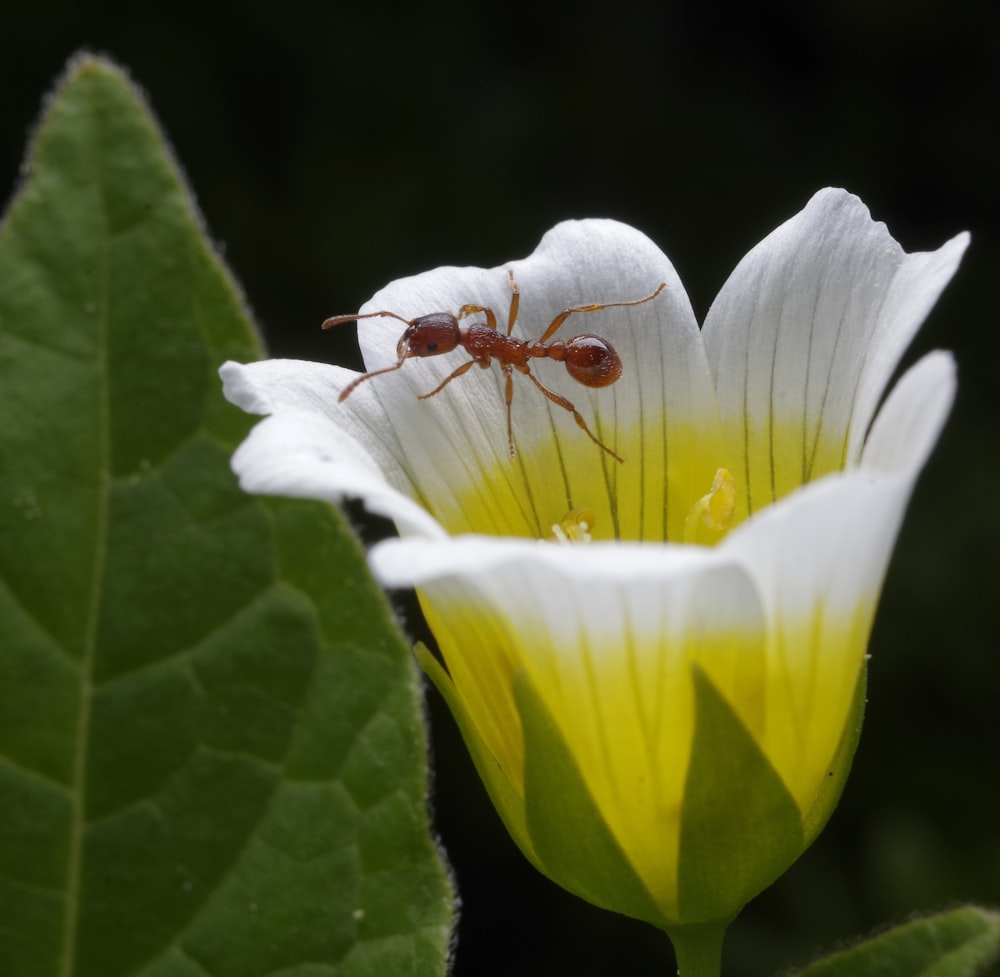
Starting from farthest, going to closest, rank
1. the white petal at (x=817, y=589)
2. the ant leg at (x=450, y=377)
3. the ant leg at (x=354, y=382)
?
the ant leg at (x=450, y=377)
the ant leg at (x=354, y=382)
the white petal at (x=817, y=589)

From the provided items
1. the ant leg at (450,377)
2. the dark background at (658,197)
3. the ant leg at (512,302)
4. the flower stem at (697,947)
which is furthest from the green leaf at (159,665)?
the dark background at (658,197)

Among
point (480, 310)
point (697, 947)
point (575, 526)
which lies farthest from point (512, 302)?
point (697, 947)

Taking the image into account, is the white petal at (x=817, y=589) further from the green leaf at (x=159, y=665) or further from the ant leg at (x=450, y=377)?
the ant leg at (x=450, y=377)

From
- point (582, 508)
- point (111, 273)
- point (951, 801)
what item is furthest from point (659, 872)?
point (951, 801)

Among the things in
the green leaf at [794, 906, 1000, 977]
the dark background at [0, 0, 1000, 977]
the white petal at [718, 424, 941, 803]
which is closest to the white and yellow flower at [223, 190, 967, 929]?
the white petal at [718, 424, 941, 803]

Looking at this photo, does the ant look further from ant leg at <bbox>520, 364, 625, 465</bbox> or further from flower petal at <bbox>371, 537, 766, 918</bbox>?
flower petal at <bbox>371, 537, 766, 918</bbox>

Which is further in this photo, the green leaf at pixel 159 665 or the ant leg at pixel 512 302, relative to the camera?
the ant leg at pixel 512 302

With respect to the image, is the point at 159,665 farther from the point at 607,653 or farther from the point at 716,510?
the point at 716,510
